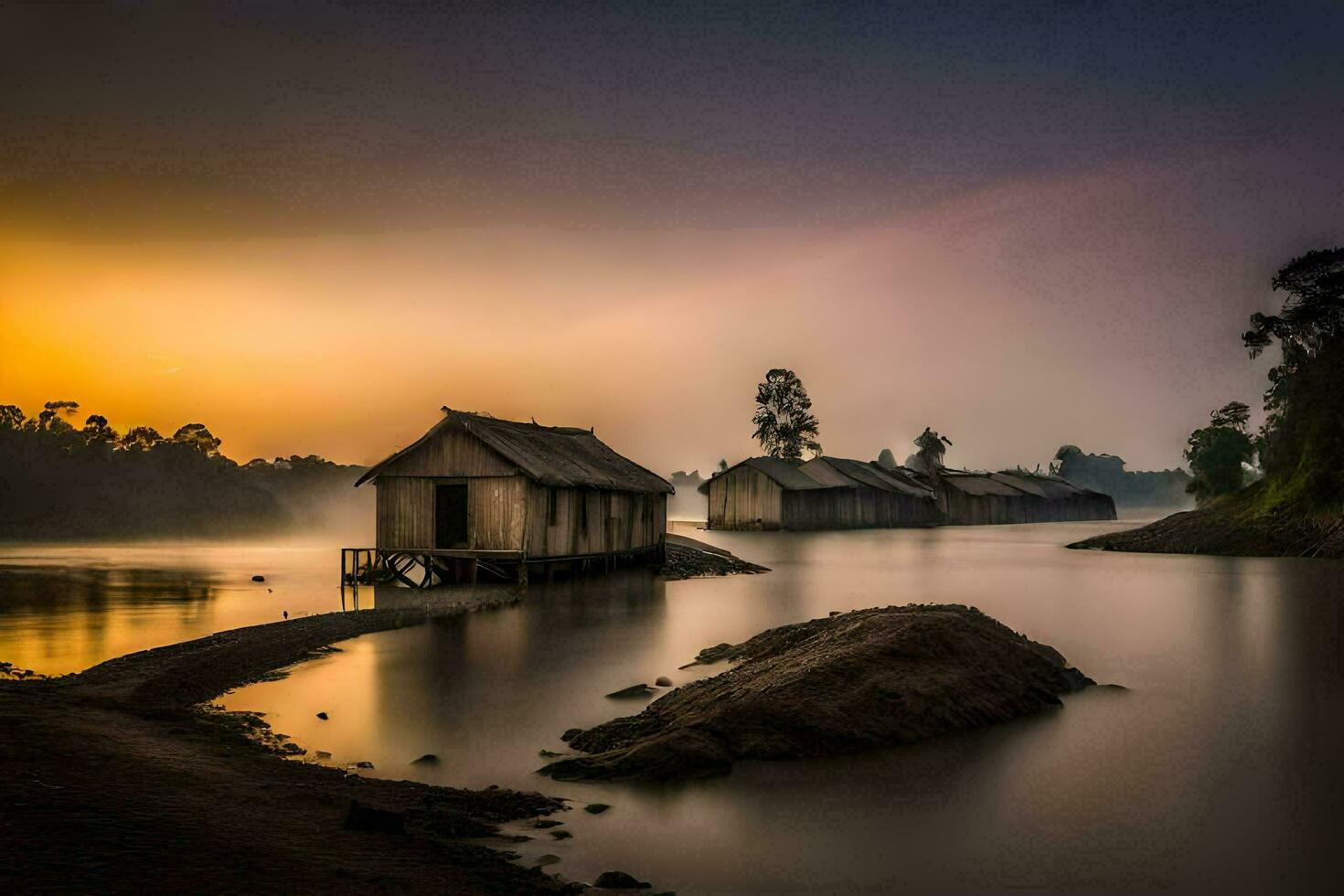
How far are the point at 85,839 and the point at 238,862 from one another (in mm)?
1007

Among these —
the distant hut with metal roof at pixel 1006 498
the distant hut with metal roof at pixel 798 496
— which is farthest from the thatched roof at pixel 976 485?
the distant hut with metal roof at pixel 798 496

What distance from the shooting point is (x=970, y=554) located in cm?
5072

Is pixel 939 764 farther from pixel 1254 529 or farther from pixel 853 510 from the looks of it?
pixel 853 510

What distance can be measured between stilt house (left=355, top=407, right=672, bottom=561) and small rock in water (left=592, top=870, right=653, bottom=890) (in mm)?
20351

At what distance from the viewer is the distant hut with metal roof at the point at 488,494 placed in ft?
89.4

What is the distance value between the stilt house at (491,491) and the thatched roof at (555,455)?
0.05 metres

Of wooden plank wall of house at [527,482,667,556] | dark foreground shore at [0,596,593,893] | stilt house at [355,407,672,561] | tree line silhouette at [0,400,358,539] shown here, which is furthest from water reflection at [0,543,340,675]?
tree line silhouette at [0,400,358,539]

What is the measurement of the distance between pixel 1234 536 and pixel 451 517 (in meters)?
37.1

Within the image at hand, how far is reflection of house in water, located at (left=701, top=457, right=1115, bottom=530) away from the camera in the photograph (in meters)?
69.1

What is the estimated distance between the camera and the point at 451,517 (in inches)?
1312

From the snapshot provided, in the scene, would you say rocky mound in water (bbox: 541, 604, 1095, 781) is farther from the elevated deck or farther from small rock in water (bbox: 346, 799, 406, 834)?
the elevated deck

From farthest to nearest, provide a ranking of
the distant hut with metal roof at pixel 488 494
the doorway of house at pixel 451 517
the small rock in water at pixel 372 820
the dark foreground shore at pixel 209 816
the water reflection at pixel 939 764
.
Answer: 1. the doorway of house at pixel 451 517
2. the distant hut with metal roof at pixel 488 494
3. the water reflection at pixel 939 764
4. the small rock in water at pixel 372 820
5. the dark foreground shore at pixel 209 816

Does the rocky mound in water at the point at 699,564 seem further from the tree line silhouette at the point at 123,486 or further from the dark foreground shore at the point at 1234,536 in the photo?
the tree line silhouette at the point at 123,486

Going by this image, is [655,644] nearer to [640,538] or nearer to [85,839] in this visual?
[85,839]
